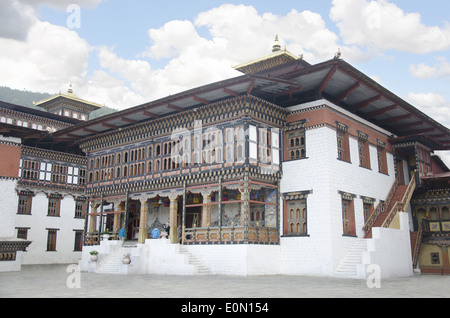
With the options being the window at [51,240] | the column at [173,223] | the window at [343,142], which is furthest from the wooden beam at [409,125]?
the window at [51,240]

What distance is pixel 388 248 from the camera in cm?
1738

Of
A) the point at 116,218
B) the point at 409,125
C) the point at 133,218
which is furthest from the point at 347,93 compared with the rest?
the point at 133,218

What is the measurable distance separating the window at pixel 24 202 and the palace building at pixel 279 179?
25.4 ft

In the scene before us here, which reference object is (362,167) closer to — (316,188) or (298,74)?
(316,188)

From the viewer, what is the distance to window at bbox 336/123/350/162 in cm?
1973

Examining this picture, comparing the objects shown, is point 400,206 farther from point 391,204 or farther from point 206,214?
point 206,214

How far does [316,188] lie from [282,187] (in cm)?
167

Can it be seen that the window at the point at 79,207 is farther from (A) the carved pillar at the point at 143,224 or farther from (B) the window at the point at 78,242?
(A) the carved pillar at the point at 143,224

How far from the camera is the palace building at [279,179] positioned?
17891 millimetres

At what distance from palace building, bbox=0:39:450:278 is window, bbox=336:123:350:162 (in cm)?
5

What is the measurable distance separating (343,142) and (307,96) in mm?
2715

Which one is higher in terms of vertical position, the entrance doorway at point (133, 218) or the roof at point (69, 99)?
the roof at point (69, 99)

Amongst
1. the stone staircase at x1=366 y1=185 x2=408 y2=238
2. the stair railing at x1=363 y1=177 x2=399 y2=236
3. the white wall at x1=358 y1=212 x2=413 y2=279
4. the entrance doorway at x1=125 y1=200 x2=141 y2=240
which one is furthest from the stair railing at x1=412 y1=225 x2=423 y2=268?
the entrance doorway at x1=125 y1=200 x2=141 y2=240
